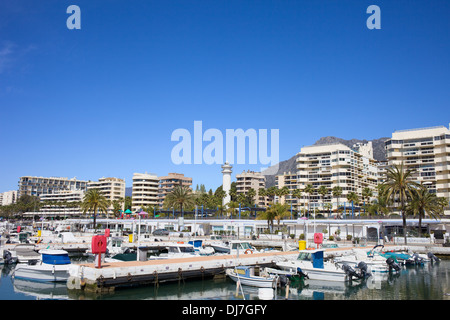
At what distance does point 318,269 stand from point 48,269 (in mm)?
22825

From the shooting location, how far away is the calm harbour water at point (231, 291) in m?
25.6

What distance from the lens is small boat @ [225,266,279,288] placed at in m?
27.2

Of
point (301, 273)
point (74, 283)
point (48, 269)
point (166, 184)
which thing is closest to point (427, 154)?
point (301, 273)

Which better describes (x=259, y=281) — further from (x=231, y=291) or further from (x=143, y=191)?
(x=143, y=191)

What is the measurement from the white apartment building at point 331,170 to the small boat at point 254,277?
9187 cm

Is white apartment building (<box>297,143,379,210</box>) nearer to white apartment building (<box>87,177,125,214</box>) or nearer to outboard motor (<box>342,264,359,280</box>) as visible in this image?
outboard motor (<box>342,264,359,280</box>)

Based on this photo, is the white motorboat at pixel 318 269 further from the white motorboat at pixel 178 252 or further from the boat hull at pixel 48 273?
the boat hull at pixel 48 273

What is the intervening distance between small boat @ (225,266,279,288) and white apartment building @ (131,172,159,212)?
139 meters

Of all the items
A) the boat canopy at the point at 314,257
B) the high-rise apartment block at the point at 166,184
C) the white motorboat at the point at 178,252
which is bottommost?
the white motorboat at the point at 178,252

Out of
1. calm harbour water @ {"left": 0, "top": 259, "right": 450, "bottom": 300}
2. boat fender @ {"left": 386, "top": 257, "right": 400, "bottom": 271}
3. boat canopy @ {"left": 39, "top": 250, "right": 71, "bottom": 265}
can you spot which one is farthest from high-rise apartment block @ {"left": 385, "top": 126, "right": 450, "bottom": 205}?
boat canopy @ {"left": 39, "top": 250, "right": 71, "bottom": 265}

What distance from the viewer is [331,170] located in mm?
123938

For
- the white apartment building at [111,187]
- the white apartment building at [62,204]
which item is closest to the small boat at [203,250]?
the white apartment building at [111,187]
